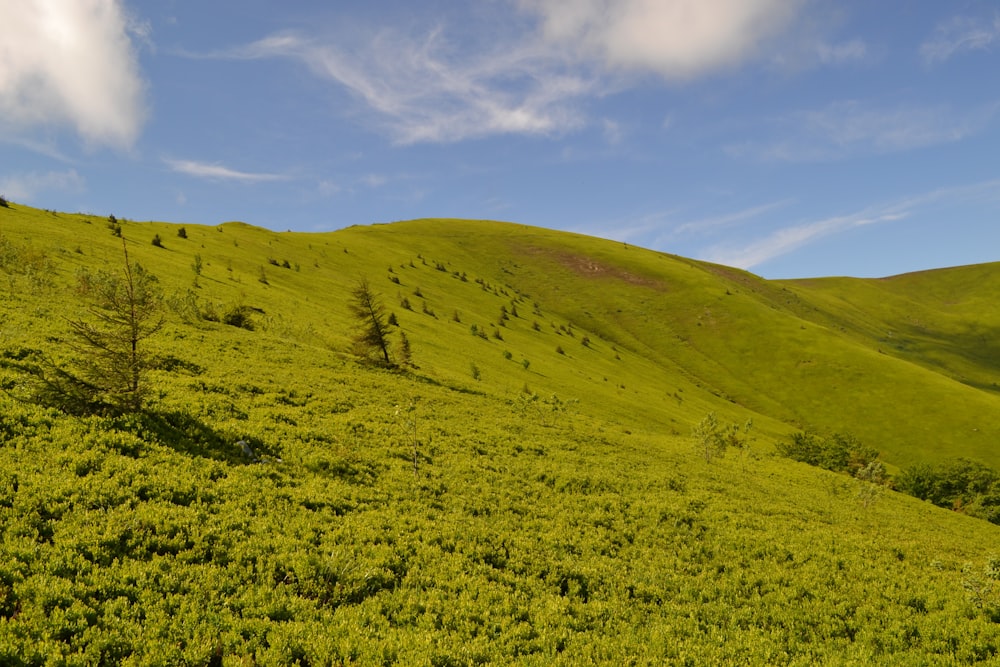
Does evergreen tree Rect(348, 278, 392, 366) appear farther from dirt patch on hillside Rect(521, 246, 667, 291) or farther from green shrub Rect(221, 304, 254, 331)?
dirt patch on hillside Rect(521, 246, 667, 291)

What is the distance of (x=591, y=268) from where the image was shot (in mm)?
150625

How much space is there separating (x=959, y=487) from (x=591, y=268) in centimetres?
10855

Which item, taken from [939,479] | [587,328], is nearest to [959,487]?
[939,479]

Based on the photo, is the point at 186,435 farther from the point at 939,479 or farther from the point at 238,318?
the point at 939,479

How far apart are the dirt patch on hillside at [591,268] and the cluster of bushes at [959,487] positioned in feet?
294

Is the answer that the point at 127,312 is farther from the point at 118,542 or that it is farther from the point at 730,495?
the point at 730,495

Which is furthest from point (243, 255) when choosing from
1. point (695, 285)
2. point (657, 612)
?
point (695, 285)

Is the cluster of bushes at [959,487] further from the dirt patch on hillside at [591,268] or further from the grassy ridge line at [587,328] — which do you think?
the dirt patch on hillside at [591,268]

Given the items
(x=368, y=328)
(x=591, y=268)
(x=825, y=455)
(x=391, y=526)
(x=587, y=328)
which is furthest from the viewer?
(x=591, y=268)

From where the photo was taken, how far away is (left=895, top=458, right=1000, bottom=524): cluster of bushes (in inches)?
1808

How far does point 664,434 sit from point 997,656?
3598 centimetres

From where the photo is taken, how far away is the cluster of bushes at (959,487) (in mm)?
45912

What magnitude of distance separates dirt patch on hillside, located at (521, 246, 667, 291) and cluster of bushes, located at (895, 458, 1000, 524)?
89596 mm

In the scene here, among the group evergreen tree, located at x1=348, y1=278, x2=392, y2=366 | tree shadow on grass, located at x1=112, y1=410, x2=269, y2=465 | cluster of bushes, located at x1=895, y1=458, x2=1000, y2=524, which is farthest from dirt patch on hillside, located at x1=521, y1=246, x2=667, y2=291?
tree shadow on grass, located at x1=112, y1=410, x2=269, y2=465
